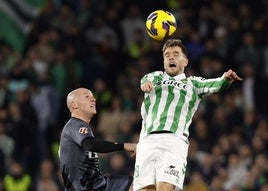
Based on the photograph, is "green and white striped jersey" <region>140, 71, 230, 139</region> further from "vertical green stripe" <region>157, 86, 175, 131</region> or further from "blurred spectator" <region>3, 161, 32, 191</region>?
"blurred spectator" <region>3, 161, 32, 191</region>

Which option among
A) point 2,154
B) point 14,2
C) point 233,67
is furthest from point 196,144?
point 14,2

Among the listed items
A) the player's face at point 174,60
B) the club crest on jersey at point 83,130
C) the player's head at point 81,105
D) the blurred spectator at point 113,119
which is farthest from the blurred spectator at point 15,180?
the player's face at point 174,60

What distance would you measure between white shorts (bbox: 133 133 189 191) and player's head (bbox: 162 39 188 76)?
2.45 feet

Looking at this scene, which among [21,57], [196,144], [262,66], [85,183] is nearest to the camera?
[85,183]

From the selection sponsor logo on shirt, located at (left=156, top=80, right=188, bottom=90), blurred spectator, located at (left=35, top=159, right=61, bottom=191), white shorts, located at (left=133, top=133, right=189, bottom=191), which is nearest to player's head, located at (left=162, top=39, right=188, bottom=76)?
sponsor logo on shirt, located at (left=156, top=80, right=188, bottom=90)

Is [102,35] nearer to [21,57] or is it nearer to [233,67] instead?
[21,57]

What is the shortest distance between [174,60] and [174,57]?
4 centimetres

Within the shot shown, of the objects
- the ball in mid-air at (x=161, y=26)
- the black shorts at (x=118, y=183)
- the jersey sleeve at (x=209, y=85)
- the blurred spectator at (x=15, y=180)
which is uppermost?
the ball in mid-air at (x=161, y=26)

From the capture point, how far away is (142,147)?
10.6m

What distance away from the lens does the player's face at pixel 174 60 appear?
10.8 metres

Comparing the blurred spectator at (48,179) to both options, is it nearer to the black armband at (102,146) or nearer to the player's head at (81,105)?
the player's head at (81,105)

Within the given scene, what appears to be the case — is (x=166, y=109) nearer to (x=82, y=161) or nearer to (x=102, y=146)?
(x=102, y=146)

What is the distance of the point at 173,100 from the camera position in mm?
10727

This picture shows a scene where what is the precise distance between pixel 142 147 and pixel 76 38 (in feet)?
28.6
